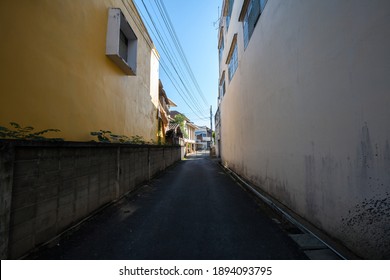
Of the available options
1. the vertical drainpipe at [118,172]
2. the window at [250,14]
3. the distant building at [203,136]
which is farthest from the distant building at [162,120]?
the distant building at [203,136]

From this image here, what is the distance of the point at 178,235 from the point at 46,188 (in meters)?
2.32

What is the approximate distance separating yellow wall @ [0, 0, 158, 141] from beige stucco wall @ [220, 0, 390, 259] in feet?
16.9

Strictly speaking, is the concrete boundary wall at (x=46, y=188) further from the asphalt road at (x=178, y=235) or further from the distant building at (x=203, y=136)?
the distant building at (x=203, y=136)

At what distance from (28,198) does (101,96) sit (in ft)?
13.1

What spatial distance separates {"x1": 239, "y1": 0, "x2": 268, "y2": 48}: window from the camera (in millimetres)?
6449

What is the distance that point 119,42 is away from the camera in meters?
7.14

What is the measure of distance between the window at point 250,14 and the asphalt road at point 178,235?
639 cm

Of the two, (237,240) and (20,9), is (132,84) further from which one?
(237,240)

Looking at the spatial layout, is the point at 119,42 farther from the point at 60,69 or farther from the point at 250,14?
the point at 250,14

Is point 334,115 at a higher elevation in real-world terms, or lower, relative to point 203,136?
lower

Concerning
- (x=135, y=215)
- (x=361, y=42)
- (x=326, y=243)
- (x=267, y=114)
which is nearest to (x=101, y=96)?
(x=135, y=215)

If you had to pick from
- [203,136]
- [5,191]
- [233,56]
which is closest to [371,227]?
[5,191]

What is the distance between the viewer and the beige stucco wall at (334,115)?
85.7 inches

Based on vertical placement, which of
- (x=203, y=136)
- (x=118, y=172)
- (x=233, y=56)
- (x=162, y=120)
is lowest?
(x=118, y=172)
